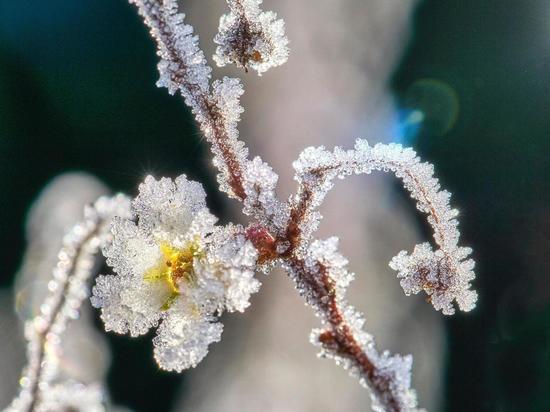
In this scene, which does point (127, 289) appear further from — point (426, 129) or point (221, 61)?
point (426, 129)

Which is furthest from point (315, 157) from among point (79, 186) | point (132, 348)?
point (132, 348)

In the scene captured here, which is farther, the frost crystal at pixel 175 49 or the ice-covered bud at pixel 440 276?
the ice-covered bud at pixel 440 276

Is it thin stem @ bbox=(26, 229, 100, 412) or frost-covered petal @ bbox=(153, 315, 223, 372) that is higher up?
frost-covered petal @ bbox=(153, 315, 223, 372)

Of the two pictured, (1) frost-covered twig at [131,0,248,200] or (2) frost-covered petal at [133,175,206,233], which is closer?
(1) frost-covered twig at [131,0,248,200]

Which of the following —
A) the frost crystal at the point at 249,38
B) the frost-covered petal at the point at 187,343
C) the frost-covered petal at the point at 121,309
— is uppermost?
the frost crystal at the point at 249,38

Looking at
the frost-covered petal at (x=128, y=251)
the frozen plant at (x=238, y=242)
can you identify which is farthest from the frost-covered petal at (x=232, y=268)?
the frost-covered petal at (x=128, y=251)

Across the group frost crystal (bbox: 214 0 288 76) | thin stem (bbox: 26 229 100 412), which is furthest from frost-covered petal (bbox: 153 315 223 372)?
frost crystal (bbox: 214 0 288 76)

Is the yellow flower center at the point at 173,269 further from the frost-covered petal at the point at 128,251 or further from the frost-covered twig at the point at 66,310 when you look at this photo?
the frost-covered twig at the point at 66,310

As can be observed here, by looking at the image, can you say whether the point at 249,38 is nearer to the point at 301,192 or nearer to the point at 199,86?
the point at 199,86

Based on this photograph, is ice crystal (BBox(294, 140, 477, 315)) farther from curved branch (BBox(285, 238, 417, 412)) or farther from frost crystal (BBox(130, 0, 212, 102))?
frost crystal (BBox(130, 0, 212, 102))
